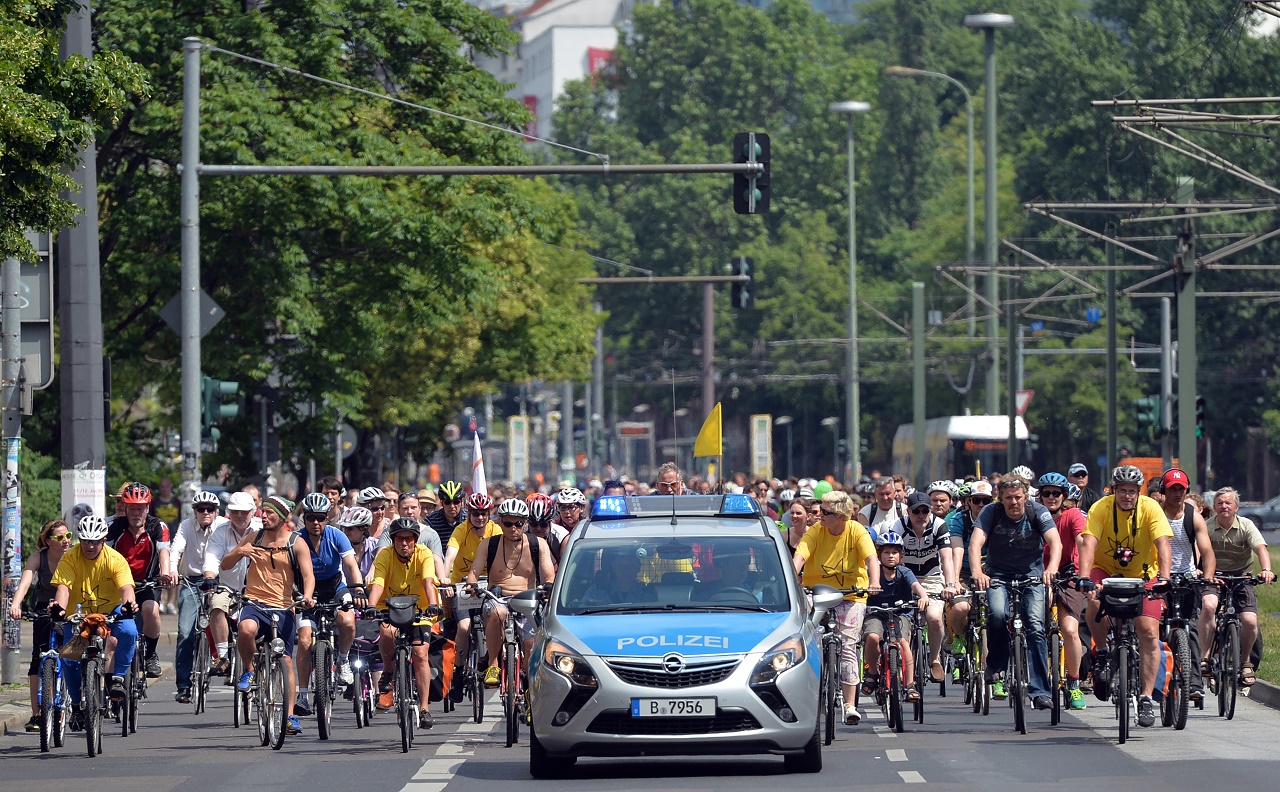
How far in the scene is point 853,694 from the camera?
16.0m

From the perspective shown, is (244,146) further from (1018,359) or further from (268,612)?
(1018,359)

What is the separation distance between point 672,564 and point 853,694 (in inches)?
123

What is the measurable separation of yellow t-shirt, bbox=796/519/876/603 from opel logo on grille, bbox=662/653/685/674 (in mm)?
3543

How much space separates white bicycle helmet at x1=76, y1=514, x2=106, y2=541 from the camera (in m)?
15.7

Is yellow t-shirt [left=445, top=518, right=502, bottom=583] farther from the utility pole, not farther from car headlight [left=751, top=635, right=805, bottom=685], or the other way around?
the utility pole

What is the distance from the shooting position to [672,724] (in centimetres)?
1240

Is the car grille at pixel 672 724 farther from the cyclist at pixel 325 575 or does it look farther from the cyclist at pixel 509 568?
the cyclist at pixel 509 568

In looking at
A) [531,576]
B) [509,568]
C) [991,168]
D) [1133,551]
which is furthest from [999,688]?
[991,168]

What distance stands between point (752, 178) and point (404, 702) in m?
10.8

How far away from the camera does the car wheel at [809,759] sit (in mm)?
12938

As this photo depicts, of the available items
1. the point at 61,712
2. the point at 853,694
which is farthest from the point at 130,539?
the point at 853,694

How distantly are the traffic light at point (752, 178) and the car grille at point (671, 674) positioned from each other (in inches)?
492

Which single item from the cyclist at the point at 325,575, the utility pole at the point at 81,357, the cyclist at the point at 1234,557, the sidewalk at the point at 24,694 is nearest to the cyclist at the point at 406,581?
the cyclist at the point at 325,575

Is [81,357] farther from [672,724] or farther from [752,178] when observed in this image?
[672,724]
